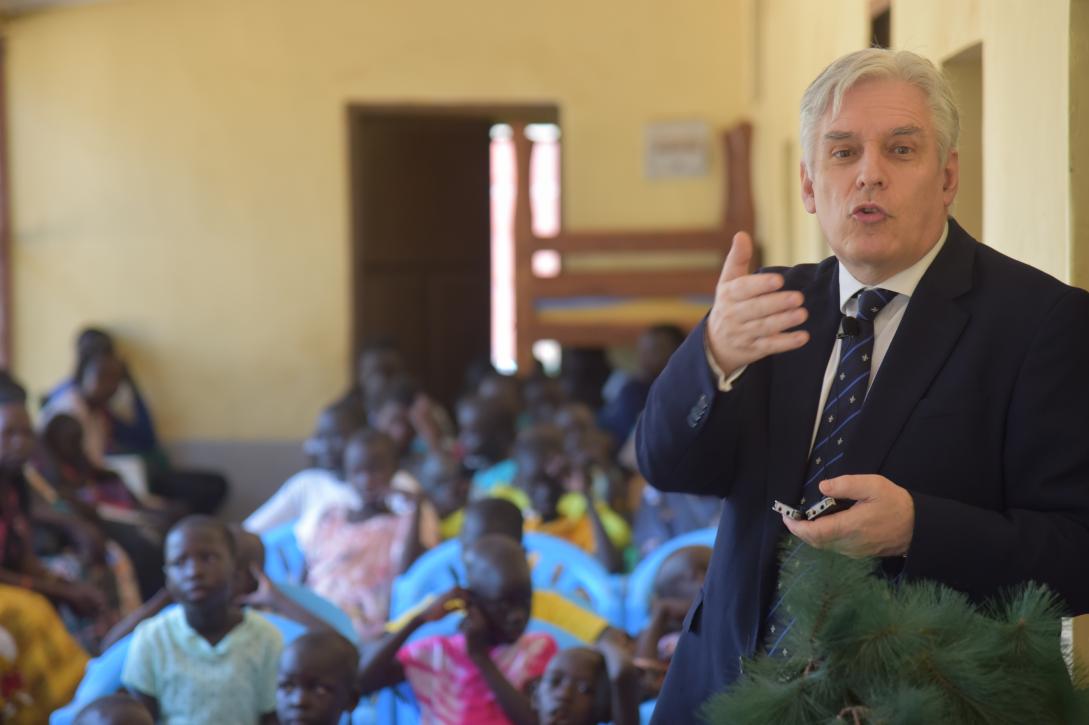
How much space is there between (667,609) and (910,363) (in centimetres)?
220

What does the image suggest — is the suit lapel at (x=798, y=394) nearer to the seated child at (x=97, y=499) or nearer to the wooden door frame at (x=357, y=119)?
the seated child at (x=97, y=499)

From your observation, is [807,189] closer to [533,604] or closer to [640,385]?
[533,604]

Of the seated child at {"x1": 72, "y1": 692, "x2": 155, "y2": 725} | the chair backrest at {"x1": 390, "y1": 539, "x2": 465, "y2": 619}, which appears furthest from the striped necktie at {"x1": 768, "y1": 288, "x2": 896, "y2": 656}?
the chair backrest at {"x1": 390, "y1": 539, "x2": 465, "y2": 619}

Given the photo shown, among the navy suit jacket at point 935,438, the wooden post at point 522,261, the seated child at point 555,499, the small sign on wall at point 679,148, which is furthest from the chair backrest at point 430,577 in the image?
the small sign on wall at point 679,148

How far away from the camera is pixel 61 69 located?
27.5 ft

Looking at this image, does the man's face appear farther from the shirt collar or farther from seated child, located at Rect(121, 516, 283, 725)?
seated child, located at Rect(121, 516, 283, 725)

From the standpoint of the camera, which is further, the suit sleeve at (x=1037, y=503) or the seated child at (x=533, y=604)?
the seated child at (x=533, y=604)

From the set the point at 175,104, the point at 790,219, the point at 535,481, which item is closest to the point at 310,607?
the point at 535,481

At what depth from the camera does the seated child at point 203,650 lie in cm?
354

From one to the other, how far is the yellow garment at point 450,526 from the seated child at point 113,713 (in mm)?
2179

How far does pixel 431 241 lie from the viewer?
37.0 ft

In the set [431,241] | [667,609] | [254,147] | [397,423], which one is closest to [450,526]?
[397,423]

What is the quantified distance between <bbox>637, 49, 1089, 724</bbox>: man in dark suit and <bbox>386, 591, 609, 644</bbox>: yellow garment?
6.68 ft

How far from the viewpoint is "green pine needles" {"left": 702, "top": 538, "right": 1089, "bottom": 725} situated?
4.44 feet
